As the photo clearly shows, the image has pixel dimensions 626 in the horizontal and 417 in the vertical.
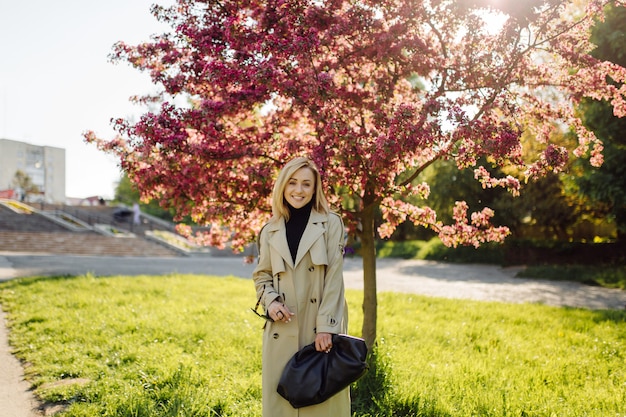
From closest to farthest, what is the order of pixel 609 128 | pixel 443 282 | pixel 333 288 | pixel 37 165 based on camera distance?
pixel 333 288, pixel 609 128, pixel 443 282, pixel 37 165

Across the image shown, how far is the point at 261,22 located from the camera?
14.3 feet

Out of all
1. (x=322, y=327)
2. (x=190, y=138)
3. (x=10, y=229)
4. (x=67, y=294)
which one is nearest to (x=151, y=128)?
(x=190, y=138)

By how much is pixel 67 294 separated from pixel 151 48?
6604 millimetres

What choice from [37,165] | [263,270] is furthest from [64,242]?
[37,165]

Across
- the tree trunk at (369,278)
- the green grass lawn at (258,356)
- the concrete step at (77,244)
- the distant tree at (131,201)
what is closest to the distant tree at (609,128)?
the green grass lawn at (258,356)

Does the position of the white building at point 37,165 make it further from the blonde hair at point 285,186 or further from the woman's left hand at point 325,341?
the woman's left hand at point 325,341

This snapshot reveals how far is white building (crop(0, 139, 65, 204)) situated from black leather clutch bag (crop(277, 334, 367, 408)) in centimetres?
9740

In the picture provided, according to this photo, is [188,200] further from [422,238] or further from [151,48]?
[422,238]

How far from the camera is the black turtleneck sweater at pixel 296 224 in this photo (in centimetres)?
302

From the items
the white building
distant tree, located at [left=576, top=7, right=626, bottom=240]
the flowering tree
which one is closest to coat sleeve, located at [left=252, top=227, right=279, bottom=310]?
the flowering tree

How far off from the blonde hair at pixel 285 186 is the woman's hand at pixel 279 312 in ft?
→ 1.85

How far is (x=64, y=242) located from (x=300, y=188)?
990 inches

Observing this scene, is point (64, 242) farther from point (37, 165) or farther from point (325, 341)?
point (37, 165)

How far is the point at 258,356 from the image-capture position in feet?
19.1
